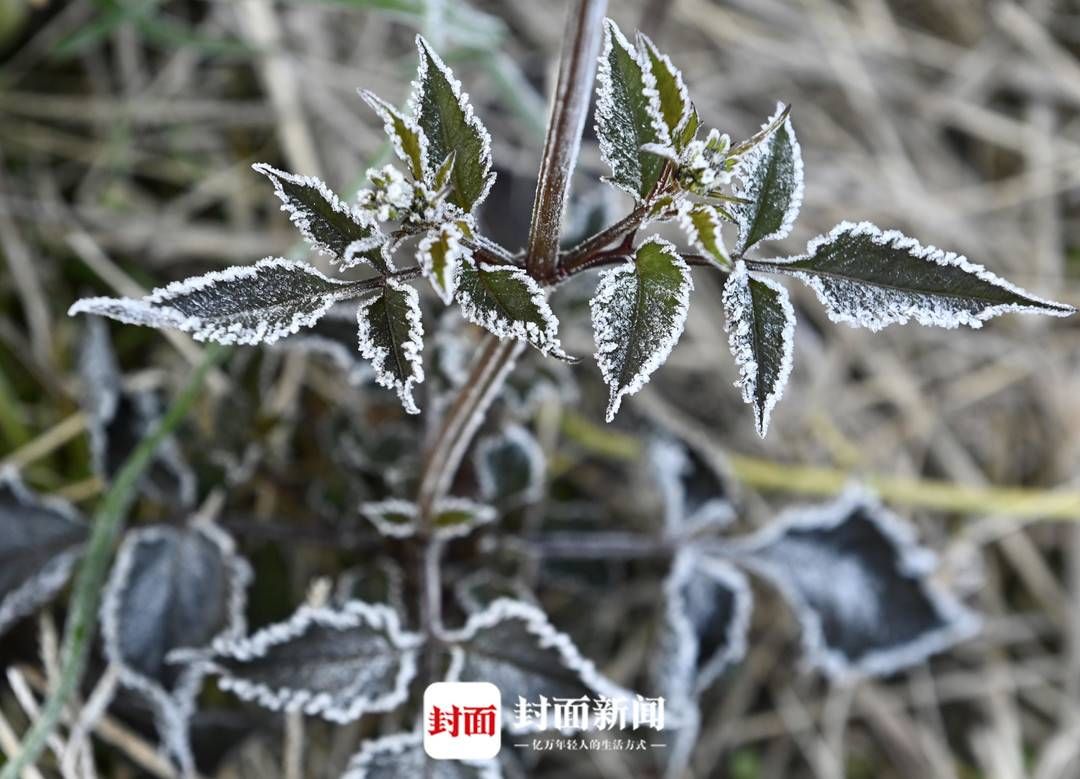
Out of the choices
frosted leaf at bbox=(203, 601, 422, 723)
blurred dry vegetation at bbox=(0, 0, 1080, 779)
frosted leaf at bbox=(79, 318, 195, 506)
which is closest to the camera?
frosted leaf at bbox=(203, 601, 422, 723)

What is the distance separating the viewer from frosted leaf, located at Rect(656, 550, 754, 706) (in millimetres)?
1087

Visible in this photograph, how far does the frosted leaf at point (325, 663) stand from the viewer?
840 millimetres

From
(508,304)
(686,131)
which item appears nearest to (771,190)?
(686,131)

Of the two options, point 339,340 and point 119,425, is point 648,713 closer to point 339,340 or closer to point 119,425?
point 339,340

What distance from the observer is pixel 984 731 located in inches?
57.7

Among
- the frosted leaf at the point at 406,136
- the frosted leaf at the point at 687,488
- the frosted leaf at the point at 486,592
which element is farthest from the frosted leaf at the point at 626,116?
the frosted leaf at the point at 687,488

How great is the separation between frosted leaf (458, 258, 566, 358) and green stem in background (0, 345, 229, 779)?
0.50 metres

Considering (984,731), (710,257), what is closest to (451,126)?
(710,257)

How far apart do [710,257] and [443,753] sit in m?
0.55

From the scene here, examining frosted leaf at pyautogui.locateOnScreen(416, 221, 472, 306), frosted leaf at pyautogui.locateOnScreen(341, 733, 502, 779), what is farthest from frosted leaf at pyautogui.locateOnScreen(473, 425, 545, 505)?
frosted leaf at pyautogui.locateOnScreen(416, 221, 472, 306)

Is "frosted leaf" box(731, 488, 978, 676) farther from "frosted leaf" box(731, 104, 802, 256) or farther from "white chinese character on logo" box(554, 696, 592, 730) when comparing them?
"frosted leaf" box(731, 104, 802, 256)

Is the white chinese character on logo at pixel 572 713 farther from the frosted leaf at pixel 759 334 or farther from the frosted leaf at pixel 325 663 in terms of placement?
the frosted leaf at pixel 759 334

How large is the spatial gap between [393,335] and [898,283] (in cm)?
31

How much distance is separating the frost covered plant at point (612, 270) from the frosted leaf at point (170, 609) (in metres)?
0.47
